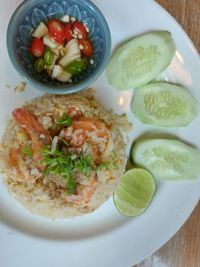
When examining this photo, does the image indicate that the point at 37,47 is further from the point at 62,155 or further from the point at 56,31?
the point at 62,155

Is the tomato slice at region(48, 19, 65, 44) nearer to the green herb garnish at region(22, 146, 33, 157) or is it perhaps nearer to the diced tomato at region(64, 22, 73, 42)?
the diced tomato at region(64, 22, 73, 42)

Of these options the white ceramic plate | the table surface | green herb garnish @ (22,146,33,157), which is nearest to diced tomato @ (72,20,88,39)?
the white ceramic plate

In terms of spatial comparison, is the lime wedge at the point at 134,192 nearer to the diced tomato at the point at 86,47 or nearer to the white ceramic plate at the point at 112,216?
the white ceramic plate at the point at 112,216

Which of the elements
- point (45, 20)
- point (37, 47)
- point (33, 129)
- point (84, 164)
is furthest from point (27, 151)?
point (45, 20)

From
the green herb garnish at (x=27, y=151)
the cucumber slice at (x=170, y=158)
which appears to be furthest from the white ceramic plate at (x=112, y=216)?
the green herb garnish at (x=27, y=151)

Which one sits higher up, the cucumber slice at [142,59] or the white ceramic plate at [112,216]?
the cucumber slice at [142,59]

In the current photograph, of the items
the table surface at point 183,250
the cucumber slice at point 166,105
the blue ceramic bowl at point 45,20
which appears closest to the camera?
the blue ceramic bowl at point 45,20
